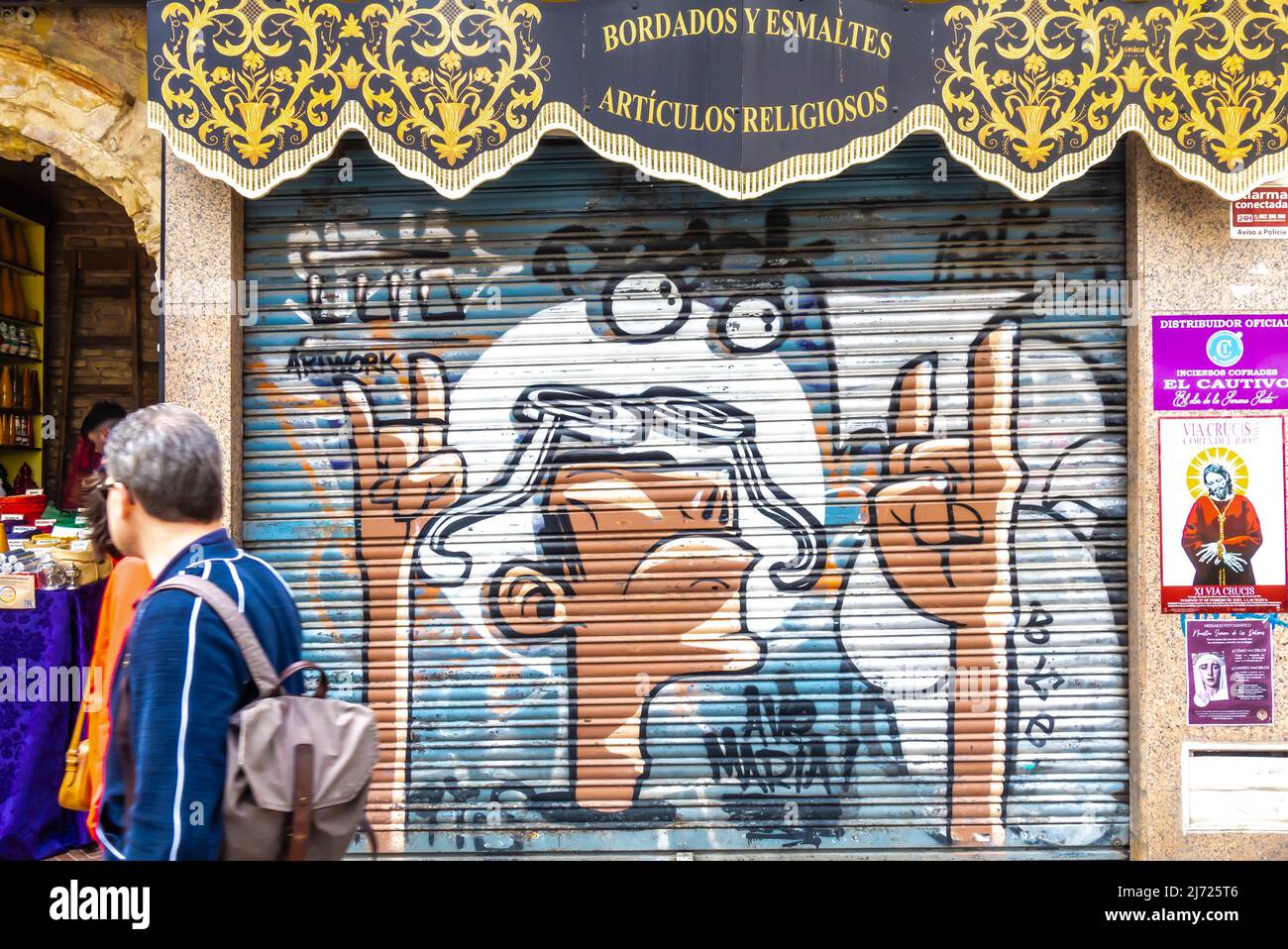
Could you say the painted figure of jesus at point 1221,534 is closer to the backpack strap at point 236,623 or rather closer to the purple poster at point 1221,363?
the purple poster at point 1221,363

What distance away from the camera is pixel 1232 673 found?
4594 mm

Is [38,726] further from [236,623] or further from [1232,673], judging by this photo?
[1232,673]

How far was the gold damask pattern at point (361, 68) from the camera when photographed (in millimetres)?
4320

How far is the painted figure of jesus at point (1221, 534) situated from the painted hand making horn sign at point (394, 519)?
3515 mm

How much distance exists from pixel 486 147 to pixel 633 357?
1.19 m

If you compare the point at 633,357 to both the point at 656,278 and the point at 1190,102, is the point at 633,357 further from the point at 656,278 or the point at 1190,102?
the point at 1190,102

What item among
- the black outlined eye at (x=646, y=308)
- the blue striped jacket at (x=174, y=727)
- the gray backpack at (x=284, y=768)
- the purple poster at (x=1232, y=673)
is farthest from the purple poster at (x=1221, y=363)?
the blue striped jacket at (x=174, y=727)

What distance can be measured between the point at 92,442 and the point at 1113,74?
18.9 ft

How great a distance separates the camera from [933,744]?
4.75 meters

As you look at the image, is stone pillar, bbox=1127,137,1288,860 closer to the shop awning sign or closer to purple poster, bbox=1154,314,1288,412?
purple poster, bbox=1154,314,1288,412

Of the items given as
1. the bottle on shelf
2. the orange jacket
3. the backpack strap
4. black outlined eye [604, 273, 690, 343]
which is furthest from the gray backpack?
the bottle on shelf

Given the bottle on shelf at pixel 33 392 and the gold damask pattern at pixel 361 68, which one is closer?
the gold damask pattern at pixel 361 68
